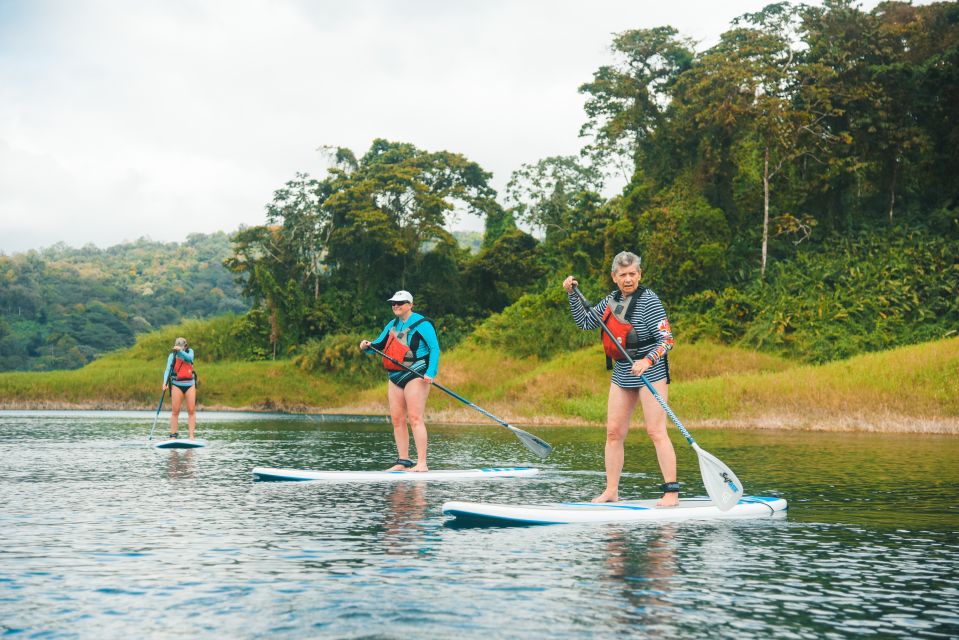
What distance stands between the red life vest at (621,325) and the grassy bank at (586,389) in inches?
803

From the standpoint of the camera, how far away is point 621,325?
10.2 metres

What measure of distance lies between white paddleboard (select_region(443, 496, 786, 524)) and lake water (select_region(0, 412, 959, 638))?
137mm

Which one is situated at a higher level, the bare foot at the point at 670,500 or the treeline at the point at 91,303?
the treeline at the point at 91,303

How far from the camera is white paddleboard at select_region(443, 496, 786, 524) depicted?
30.8ft

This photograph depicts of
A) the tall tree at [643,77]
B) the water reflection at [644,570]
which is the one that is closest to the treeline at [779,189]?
the tall tree at [643,77]

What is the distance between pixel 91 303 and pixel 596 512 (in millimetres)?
86904

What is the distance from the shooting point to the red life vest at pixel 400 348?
13703mm

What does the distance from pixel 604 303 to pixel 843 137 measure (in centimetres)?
3950

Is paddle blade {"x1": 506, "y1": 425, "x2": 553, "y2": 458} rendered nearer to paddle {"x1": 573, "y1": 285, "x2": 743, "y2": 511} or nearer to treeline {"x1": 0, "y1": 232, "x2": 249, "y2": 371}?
paddle {"x1": 573, "y1": 285, "x2": 743, "y2": 511}

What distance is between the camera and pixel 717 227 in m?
49.2

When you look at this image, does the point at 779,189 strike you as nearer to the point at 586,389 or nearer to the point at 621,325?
the point at 586,389

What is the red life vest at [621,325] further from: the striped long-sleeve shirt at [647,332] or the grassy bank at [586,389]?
the grassy bank at [586,389]

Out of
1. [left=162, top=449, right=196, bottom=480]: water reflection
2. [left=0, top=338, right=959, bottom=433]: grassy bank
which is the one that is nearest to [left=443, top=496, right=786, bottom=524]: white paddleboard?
[left=162, top=449, right=196, bottom=480]: water reflection

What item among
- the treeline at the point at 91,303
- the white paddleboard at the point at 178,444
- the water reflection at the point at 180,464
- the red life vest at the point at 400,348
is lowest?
the water reflection at the point at 180,464
